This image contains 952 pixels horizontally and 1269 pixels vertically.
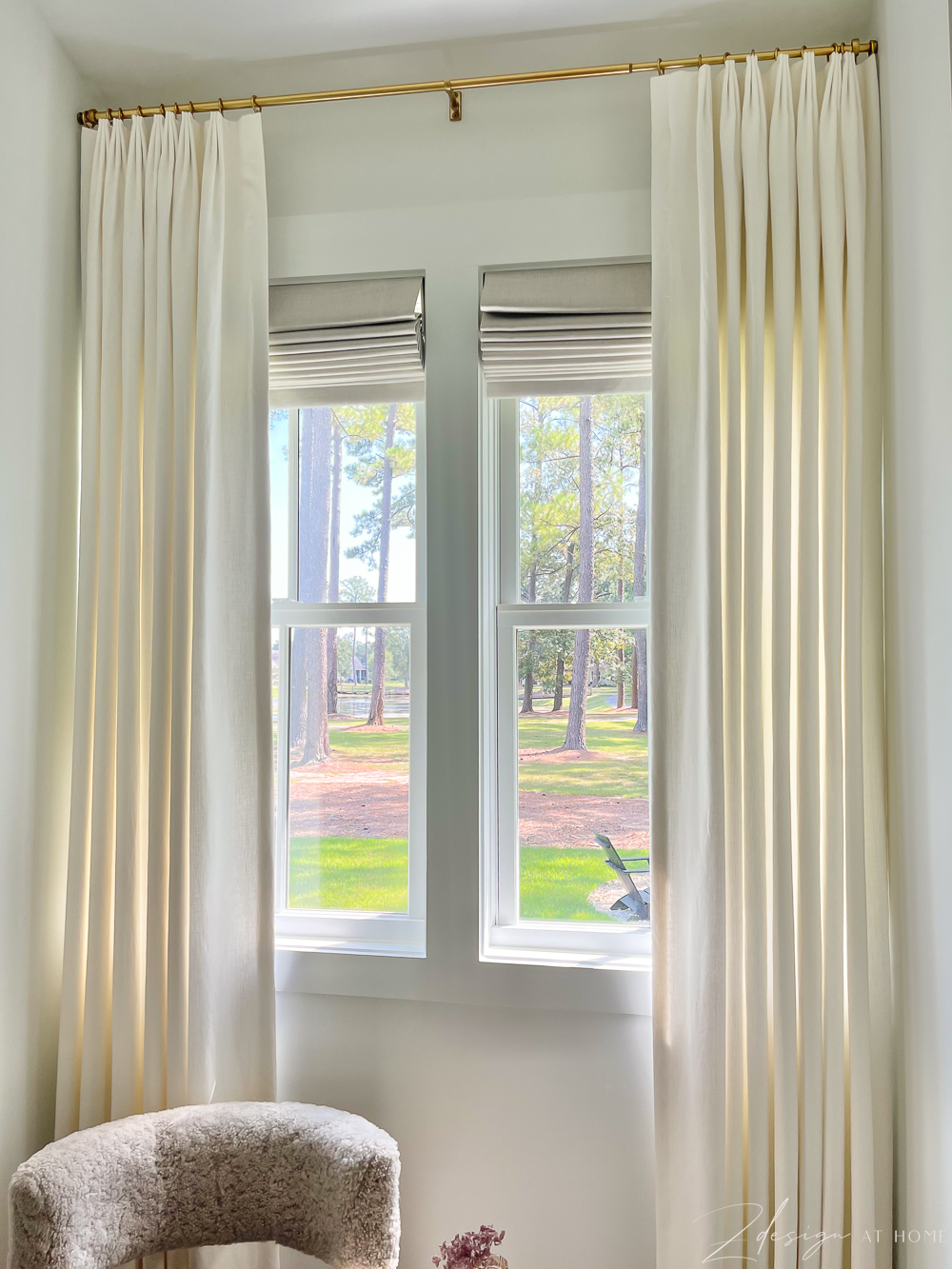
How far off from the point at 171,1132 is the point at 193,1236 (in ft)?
0.61

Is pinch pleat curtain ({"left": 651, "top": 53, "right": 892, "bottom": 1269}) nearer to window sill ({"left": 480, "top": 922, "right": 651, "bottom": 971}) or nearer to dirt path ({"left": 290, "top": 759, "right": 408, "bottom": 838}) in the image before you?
window sill ({"left": 480, "top": 922, "right": 651, "bottom": 971})

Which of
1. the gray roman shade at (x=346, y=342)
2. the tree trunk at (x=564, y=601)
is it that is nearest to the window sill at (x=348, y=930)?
the tree trunk at (x=564, y=601)

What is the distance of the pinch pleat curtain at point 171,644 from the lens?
1601 millimetres

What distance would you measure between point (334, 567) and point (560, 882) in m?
0.88

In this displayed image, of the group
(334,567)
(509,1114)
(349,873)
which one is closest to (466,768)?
(349,873)

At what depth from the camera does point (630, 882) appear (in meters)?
1.74

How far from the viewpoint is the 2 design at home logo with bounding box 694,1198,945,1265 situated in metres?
1.38

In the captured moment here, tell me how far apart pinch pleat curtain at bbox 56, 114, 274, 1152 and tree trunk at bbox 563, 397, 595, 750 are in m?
0.65

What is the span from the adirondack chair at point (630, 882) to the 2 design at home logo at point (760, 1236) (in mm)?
523

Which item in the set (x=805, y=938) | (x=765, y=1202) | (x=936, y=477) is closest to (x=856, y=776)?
(x=805, y=938)

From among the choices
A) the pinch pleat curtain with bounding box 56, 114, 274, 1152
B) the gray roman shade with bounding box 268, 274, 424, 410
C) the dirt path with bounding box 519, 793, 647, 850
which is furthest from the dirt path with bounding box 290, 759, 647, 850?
the gray roman shade with bounding box 268, 274, 424, 410

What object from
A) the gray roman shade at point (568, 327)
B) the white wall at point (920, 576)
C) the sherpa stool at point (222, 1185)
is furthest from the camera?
the gray roman shade at point (568, 327)

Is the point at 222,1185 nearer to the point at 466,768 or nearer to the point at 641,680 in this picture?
the point at 466,768

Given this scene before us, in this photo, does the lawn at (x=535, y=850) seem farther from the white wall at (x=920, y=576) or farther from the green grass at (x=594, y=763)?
the white wall at (x=920, y=576)
